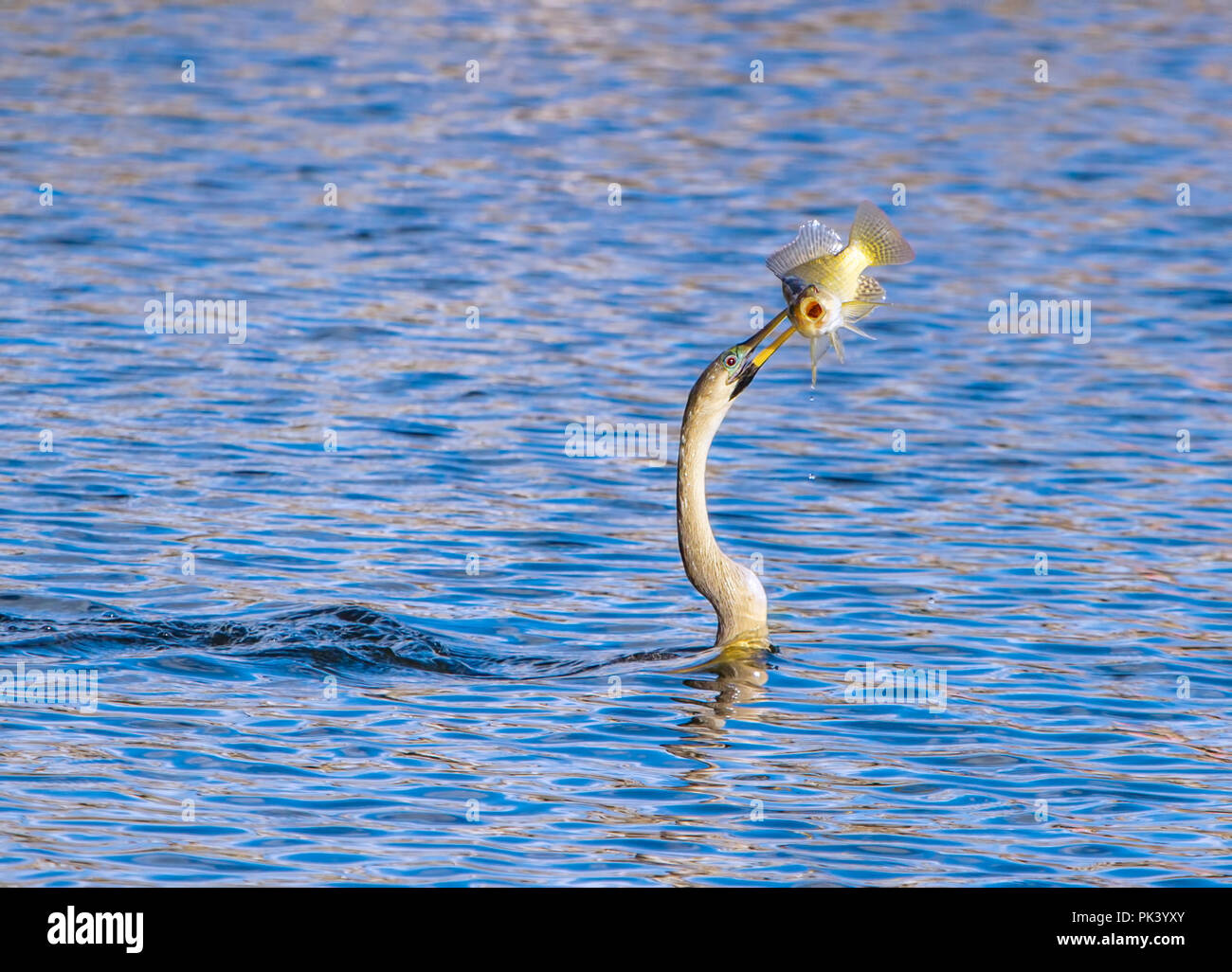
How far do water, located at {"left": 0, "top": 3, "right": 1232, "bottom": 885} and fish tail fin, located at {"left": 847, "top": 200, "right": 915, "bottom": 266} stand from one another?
2.45 metres

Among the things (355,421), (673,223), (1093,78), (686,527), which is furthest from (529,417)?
(1093,78)

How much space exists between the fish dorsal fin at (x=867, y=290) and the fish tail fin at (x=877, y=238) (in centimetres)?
28

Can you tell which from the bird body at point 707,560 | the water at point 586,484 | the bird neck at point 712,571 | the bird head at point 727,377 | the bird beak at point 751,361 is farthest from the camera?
the bird neck at point 712,571

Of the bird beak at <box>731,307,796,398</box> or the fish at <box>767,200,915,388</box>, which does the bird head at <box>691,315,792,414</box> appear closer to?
the bird beak at <box>731,307,796,398</box>

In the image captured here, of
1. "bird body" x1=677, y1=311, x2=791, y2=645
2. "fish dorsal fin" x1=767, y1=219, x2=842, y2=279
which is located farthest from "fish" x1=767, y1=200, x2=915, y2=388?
"bird body" x1=677, y1=311, x2=791, y2=645

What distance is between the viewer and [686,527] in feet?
40.8

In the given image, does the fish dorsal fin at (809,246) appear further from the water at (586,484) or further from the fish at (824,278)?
the water at (586,484)

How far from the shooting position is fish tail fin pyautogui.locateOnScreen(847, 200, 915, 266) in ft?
35.8

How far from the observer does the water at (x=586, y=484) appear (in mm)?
10133

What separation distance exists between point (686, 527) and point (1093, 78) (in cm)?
2413

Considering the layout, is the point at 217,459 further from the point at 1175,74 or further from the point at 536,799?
the point at 1175,74

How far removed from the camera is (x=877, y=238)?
1097cm

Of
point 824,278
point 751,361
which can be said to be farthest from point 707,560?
point 824,278

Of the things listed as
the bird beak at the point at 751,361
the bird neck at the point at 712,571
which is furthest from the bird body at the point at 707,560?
the bird beak at the point at 751,361
